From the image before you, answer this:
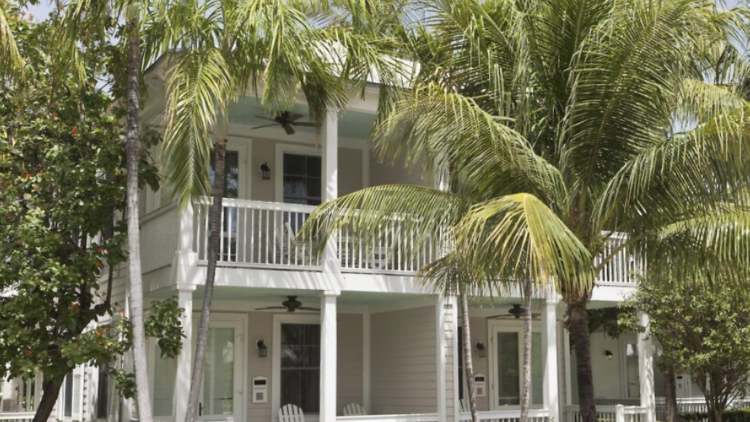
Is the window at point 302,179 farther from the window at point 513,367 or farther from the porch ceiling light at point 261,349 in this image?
the window at point 513,367

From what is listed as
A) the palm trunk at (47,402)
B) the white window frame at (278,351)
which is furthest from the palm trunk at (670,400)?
the palm trunk at (47,402)

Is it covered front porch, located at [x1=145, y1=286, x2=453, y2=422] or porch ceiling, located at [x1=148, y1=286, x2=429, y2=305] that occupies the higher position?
porch ceiling, located at [x1=148, y1=286, x2=429, y2=305]

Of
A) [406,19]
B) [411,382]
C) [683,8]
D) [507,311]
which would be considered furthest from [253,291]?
[683,8]

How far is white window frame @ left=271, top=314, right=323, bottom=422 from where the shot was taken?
16.8 meters

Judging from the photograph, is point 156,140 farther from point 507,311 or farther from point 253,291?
point 507,311

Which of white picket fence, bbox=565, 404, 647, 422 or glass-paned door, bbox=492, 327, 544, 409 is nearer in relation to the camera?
white picket fence, bbox=565, 404, 647, 422

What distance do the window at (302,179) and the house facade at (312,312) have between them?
23 mm

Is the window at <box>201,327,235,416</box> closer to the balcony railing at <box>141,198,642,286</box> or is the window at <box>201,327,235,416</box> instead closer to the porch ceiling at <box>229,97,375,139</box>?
the balcony railing at <box>141,198,642,286</box>

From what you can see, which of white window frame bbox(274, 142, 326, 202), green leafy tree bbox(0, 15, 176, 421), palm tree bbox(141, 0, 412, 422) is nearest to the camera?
palm tree bbox(141, 0, 412, 422)

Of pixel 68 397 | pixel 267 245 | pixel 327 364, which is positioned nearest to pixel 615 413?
pixel 327 364

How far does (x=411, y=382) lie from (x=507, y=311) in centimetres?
323

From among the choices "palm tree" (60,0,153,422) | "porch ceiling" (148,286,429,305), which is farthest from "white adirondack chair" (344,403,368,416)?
"palm tree" (60,0,153,422)

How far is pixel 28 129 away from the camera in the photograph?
13.7 metres

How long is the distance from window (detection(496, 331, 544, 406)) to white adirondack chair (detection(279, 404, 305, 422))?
4.86m
